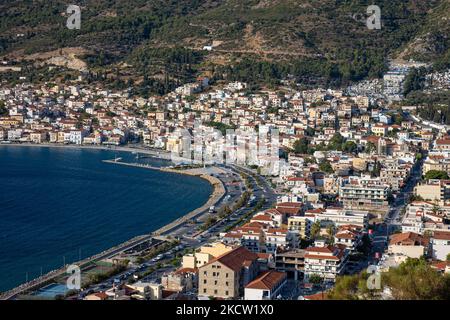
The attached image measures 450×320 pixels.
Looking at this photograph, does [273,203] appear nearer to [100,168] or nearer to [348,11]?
[100,168]

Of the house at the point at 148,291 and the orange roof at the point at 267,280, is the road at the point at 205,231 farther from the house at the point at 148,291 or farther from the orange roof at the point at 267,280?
the orange roof at the point at 267,280

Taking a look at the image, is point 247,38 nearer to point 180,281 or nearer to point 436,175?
point 436,175

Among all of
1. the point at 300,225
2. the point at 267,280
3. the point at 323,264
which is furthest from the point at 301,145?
the point at 267,280

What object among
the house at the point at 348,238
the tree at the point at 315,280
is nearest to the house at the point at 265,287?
the tree at the point at 315,280

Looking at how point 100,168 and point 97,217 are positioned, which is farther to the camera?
point 100,168

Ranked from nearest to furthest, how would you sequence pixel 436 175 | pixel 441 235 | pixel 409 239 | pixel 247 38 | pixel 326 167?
1. pixel 409 239
2. pixel 441 235
3. pixel 436 175
4. pixel 326 167
5. pixel 247 38

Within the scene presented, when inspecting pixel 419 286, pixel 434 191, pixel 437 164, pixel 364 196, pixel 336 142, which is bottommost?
pixel 364 196
